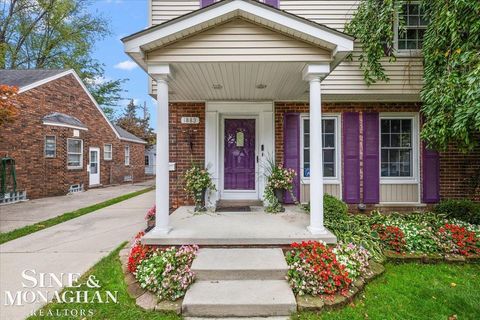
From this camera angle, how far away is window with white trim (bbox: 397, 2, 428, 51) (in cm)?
531

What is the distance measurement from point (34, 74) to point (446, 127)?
1380cm

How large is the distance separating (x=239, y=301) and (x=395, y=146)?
517 cm

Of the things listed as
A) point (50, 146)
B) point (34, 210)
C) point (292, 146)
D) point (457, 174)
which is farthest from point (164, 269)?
point (50, 146)

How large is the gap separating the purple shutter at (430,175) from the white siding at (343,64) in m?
1.42

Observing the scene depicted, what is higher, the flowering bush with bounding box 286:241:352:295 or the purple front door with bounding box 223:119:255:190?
the purple front door with bounding box 223:119:255:190

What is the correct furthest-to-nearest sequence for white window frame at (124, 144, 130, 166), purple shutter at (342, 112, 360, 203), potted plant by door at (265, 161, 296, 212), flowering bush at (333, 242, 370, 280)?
white window frame at (124, 144, 130, 166), purple shutter at (342, 112, 360, 203), potted plant by door at (265, 161, 296, 212), flowering bush at (333, 242, 370, 280)

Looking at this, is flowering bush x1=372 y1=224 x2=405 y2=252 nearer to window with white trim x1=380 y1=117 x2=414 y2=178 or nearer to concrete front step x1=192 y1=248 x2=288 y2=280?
concrete front step x1=192 y1=248 x2=288 y2=280

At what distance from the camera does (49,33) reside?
57.2 ft

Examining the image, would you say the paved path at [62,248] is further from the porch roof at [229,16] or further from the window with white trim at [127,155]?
the window with white trim at [127,155]

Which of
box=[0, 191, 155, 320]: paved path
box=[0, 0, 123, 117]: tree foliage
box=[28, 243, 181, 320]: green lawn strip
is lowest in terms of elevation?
box=[28, 243, 181, 320]: green lawn strip

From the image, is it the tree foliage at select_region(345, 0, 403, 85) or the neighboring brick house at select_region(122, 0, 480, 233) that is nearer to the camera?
the tree foliage at select_region(345, 0, 403, 85)

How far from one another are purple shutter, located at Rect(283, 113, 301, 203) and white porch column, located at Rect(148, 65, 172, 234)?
116 inches

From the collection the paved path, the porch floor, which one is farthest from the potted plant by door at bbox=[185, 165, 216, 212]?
the paved path

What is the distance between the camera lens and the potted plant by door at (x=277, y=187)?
5039 millimetres
